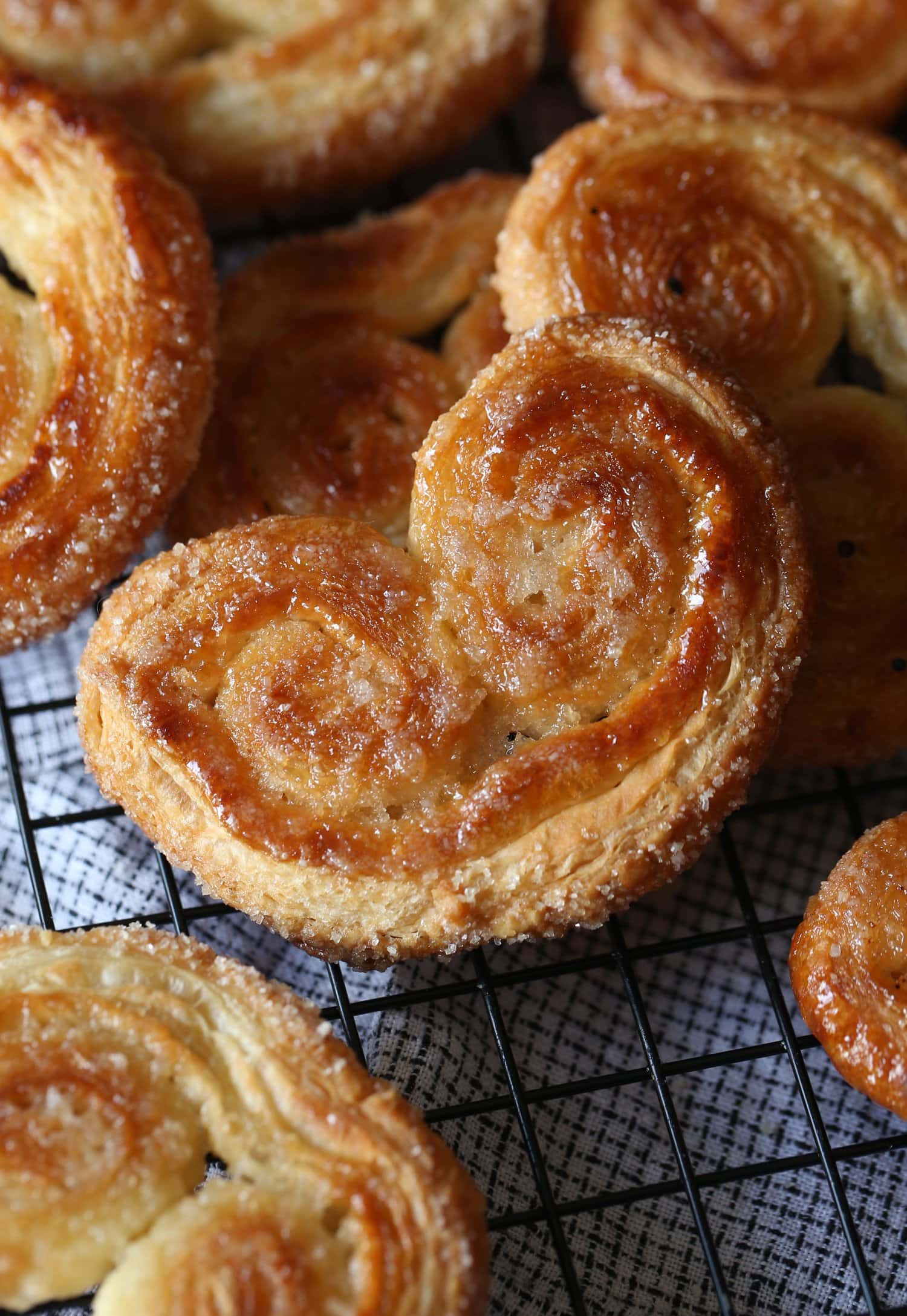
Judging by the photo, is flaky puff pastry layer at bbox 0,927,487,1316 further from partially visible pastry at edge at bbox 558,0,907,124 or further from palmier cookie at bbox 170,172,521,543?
partially visible pastry at edge at bbox 558,0,907,124

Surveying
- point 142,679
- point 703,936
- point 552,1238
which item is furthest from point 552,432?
point 552,1238

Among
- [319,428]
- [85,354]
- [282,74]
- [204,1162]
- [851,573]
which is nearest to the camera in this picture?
[204,1162]

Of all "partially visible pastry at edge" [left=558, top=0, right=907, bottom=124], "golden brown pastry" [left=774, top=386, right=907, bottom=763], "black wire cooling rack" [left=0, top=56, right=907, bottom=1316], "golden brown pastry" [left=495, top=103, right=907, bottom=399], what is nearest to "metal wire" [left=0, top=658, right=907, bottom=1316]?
"black wire cooling rack" [left=0, top=56, right=907, bottom=1316]

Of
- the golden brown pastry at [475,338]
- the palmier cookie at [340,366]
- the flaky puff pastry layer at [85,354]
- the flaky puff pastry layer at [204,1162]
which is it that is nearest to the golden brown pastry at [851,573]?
the golden brown pastry at [475,338]

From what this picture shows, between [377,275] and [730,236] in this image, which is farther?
[377,275]

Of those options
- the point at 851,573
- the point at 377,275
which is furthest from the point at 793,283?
the point at 377,275

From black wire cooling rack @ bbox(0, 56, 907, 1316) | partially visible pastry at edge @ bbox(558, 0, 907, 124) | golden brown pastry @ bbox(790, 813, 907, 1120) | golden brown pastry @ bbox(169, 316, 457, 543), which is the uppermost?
partially visible pastry at edge @ bbox(558, 0, 907, 124)

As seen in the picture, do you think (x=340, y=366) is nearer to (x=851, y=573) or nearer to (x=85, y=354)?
(x=85, y=354)

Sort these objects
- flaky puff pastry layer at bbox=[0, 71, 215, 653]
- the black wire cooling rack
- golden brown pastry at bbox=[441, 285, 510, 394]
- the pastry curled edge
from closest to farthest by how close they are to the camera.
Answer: the pastry curled edge
the black wire cooling rack
flaky puff pastry layer at bbox=[0, 71, 215, 653]
golden brown pastry at bbox=[441, 285, 510, 394]
